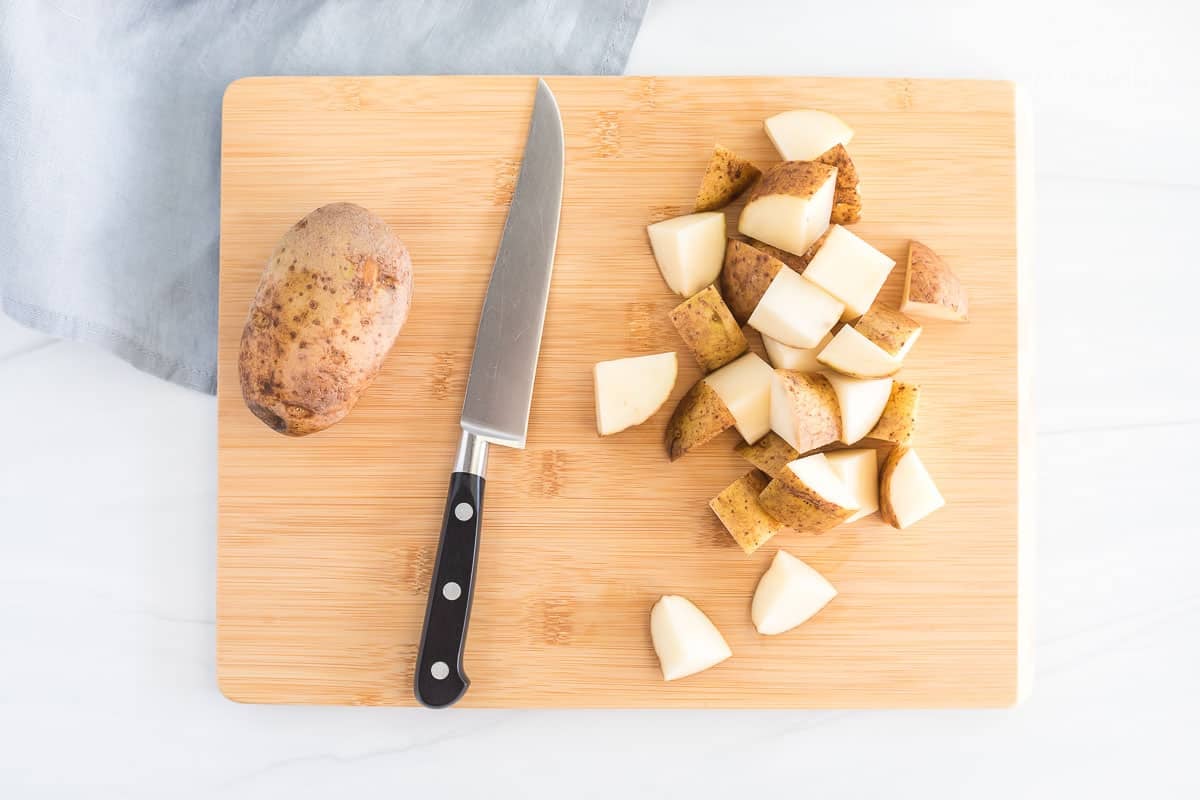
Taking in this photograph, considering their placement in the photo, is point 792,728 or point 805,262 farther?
point 792,728

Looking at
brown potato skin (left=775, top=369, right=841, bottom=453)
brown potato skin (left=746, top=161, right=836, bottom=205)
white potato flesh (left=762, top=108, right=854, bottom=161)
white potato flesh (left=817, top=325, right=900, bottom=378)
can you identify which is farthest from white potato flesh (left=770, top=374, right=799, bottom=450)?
white potato flesh (left=762, top=108, right=854, bottom=161)

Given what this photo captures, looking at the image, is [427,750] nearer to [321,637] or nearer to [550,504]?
[321,637]

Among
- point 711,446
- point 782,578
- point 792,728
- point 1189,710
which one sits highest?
point 711,446

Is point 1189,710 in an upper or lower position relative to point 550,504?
lower

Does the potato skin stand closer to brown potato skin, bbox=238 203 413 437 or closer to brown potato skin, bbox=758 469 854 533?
brown potato skin, bbox=758 469 854 533

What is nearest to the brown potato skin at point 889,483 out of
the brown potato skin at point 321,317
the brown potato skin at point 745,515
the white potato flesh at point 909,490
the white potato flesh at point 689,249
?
the white potato flesh at point 909,490

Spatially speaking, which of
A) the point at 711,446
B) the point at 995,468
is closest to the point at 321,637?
the point at 711,446

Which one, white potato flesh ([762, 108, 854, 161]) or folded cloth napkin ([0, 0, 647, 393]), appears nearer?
white potato flesh ([762, 108, 854, 161])
